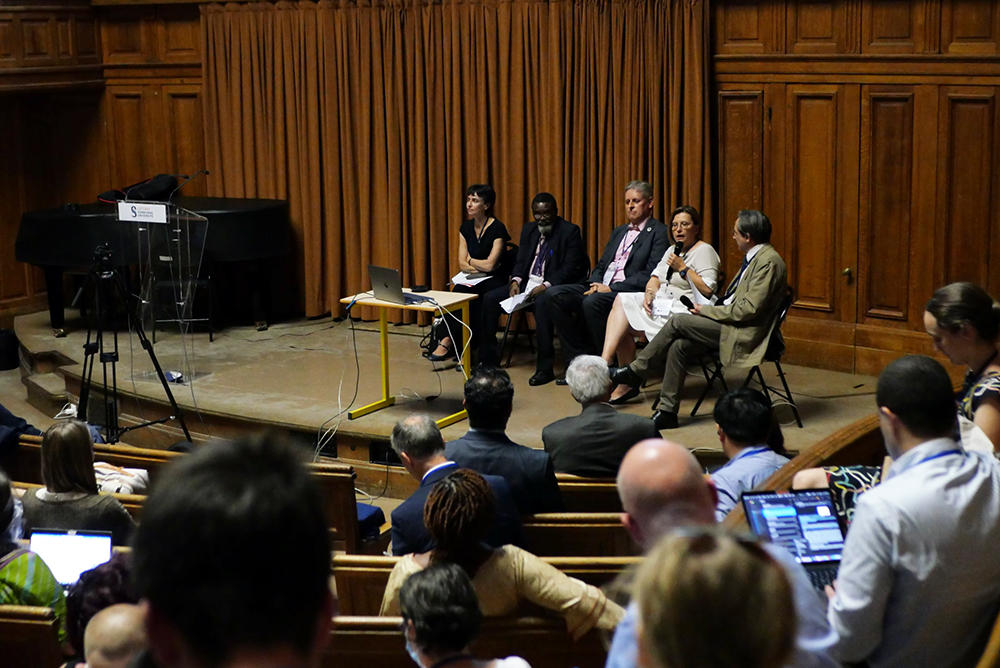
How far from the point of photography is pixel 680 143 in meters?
7.19

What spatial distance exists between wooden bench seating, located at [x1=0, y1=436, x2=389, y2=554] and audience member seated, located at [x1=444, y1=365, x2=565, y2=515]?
1.43 feet

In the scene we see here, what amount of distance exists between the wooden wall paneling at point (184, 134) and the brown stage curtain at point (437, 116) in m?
0.25

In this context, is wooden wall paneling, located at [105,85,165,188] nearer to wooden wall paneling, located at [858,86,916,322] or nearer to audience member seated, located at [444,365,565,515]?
wooden wall paneling, located at [858,86,916,322]

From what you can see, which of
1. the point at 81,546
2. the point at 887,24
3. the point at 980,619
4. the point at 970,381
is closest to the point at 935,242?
the point at 887,24

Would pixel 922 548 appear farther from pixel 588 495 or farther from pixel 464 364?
pixel 464 364

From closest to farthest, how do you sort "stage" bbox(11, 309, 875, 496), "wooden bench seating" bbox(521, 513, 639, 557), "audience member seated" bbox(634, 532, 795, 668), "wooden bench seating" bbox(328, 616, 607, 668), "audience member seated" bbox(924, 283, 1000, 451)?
"audience member seated" bbox(634, 532, 795, 668), "wooden bench seating" bbox(328, 616, 607, 668), "audience member seated" bbox(924, 283, 1000, 451), "wooden bench seating" bbox(521, 513, 639, 557), "stage" bbox(11, 309, 875, 496)

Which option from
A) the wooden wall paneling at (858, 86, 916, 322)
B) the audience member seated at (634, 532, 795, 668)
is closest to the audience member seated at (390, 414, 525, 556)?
the audience member seated at (634, 532, 795, 668)

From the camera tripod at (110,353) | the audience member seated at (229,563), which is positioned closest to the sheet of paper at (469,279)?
the camera tripod at (110,353)

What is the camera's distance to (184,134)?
9.28 m

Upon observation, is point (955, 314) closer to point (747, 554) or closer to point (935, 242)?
point (747, 554)

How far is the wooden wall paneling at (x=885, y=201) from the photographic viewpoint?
21.0 feet

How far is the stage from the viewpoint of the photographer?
6105mm

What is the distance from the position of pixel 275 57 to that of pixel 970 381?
257 inches

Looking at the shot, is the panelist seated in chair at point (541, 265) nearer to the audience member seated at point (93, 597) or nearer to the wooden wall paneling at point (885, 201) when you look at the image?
the wooden wall paneling at point (885, 201)
